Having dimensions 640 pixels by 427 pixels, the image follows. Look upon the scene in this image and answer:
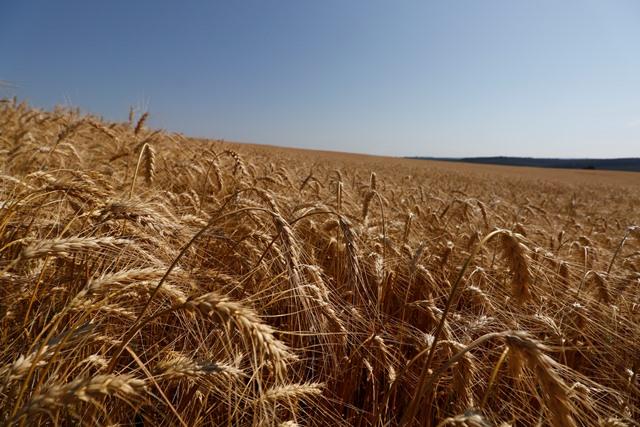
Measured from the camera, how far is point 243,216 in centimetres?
191

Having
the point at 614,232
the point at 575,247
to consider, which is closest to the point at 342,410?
the point at 575,247

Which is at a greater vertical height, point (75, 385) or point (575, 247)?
point (75, 385)

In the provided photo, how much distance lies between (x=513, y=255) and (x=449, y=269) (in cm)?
108

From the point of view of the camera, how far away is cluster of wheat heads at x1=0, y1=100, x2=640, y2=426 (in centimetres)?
80

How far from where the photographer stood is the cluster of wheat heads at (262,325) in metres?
0.80

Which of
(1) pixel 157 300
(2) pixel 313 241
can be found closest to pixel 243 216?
(2) pixel 313 241

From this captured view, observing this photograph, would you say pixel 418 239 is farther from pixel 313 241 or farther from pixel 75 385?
pixel 75 385

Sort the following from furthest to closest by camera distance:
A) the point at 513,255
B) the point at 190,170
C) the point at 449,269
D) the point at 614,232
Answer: the point at 614,232 < the point at 190,170 < the point at 449,269 < the point at 513,255

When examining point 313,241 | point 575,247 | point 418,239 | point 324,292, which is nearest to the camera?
point 324,292

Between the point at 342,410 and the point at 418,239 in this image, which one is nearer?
the point at 342,410

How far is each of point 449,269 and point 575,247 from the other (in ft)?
4.66

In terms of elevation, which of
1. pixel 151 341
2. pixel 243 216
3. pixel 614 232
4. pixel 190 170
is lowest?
pixel 614 232

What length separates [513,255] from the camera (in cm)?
101

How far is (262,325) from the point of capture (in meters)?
0.81
